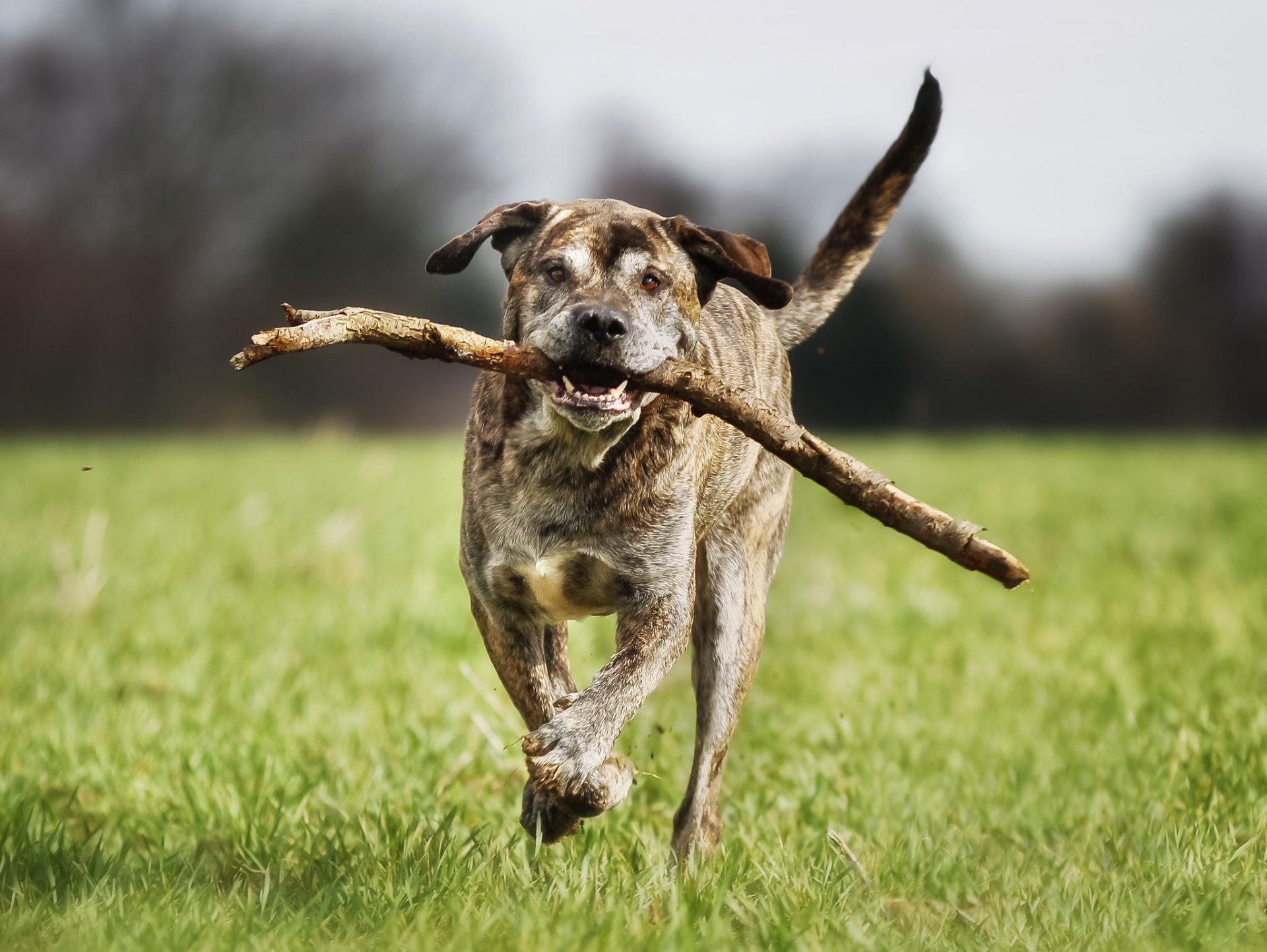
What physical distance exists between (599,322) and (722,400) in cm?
40

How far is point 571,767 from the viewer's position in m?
3.39

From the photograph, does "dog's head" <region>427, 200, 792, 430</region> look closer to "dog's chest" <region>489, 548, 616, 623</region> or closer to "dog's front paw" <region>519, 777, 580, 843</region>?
"dog's chest" <region>489, 548, 616, 623</region>

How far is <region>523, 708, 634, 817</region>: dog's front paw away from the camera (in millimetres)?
3391

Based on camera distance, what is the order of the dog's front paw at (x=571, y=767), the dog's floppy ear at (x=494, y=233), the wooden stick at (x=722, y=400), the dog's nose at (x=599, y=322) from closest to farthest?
the wooden stick at (x=722, y=400) → the dog's front paw at (x=571, y=767) → the dog's nose at (x=599, y=322) → the dog's floppy ear at (x=494, y=233)

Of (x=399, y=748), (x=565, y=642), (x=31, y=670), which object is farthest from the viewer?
(x=31, y=670)

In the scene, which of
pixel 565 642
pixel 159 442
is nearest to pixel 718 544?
pixel 565 642

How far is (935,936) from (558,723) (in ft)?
3.63

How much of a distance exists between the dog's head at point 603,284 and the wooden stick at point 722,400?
9cm

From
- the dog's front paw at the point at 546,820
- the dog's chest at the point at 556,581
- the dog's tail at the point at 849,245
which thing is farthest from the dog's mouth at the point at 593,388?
the dog's tail at the point at 849,245

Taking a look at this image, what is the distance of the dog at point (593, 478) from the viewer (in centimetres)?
363

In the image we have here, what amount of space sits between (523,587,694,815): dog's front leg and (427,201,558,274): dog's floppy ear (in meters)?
1.17

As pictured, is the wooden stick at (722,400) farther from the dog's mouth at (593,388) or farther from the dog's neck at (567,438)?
the dog's neck at (567,438)

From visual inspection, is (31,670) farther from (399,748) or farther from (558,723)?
(558,723)

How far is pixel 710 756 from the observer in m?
4.36
